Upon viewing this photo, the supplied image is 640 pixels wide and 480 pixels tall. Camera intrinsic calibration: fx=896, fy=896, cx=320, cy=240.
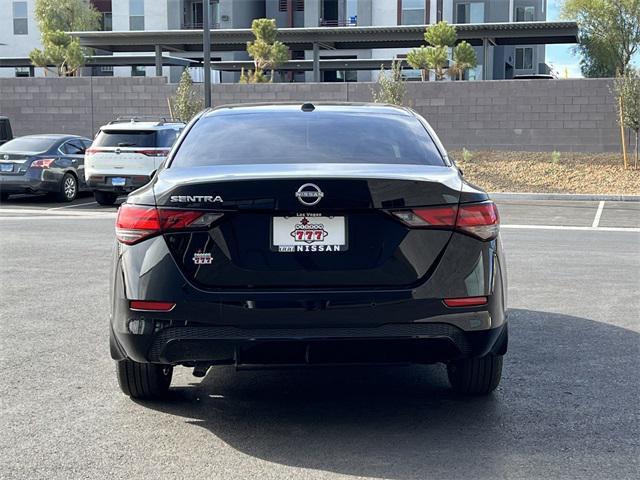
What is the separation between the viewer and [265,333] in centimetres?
422

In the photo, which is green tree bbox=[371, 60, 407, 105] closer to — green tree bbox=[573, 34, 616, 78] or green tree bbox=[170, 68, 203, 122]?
green tree bbox=[170, 68, 203, 122]

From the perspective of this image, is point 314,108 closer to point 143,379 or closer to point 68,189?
point 143,379

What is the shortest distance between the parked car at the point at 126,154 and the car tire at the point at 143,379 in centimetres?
1345

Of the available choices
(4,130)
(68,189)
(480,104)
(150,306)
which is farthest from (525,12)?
(150,306)

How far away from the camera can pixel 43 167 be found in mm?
19406

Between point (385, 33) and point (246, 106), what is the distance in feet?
124

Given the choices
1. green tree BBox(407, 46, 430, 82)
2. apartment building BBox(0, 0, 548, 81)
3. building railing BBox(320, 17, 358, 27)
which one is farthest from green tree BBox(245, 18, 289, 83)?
building railing BBox(320, 17, 358, 27)

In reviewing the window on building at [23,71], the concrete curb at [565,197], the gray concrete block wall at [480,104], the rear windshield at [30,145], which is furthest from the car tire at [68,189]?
the window on building at [23,71]

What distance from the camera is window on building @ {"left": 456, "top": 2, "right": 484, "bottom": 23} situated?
57688 mm

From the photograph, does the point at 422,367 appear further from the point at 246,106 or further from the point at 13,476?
the point at 13,476

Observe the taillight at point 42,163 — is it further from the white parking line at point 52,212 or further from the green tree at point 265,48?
the green tree at point 265,48

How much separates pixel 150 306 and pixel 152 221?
1.35 ft

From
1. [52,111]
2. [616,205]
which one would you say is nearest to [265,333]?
[616,205]

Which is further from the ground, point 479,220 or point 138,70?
point 138,70
